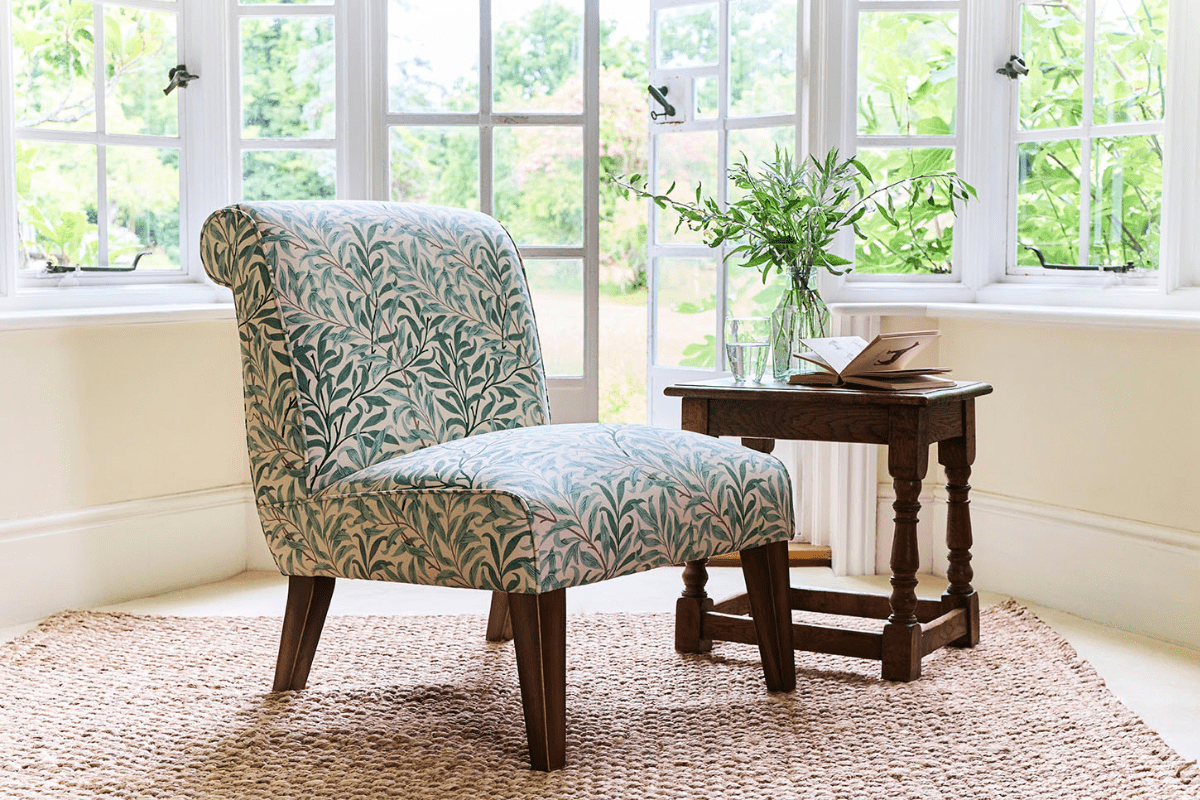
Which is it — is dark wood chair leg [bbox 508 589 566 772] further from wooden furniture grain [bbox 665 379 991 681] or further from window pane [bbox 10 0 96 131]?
window pane [bbox 10 0 96 131]

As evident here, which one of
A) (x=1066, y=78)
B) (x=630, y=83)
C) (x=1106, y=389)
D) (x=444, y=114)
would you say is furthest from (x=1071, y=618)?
(x=630, y=83)

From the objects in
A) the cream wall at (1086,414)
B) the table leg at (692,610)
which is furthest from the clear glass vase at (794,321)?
the cream wall at (1086,414)

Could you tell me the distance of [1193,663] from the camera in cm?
256

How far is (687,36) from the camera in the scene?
355cm

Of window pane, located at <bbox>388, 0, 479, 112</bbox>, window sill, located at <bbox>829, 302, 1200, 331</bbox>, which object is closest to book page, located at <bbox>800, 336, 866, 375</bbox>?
window sill, located at <bbox>829, 302, 1200, 331</bbox>

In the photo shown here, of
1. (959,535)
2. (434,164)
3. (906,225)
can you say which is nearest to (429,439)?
(959,535)

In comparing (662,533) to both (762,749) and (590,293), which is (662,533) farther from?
(590,293)

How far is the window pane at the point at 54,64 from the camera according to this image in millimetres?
3070

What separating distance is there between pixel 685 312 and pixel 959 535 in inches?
47.6

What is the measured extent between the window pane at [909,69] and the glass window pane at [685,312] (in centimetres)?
62

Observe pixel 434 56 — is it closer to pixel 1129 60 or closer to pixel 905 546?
pixel 1129 60

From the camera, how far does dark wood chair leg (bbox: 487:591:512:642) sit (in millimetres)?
2645

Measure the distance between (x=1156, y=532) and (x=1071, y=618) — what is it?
288 millimetres

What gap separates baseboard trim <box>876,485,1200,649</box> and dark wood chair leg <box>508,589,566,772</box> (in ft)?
4.98
